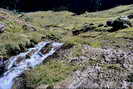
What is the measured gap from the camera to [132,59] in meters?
26.7

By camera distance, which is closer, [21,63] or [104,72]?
[104,72]

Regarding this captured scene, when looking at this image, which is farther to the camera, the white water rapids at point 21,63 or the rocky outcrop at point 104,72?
the white water rapids at point 21,63

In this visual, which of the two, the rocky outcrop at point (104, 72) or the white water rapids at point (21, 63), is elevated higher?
the rocky outcrop at point (104, 72)

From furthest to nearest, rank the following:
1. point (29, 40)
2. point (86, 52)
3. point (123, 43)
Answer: point (29, 40) < point (123, 43) < point (86, 52)

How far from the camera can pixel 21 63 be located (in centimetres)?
3219

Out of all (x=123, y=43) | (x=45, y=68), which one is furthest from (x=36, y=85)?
(x=123, y=43)

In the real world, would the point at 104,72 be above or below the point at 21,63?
above

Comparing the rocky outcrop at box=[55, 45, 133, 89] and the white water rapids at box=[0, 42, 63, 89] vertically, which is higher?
the rocky outcrop at box=[55, 45, 133, 89]

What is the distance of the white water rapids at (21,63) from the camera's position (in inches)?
1102

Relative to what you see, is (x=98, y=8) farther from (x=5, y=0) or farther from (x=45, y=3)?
(x=5, y=0)

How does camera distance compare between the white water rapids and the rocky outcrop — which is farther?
the white water rapids

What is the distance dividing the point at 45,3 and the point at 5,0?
2533 cm

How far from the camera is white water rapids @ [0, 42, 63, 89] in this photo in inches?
1102

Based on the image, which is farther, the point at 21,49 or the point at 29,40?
the point at 29,40
